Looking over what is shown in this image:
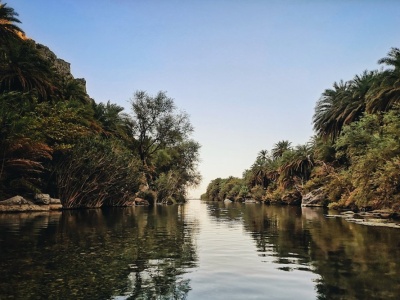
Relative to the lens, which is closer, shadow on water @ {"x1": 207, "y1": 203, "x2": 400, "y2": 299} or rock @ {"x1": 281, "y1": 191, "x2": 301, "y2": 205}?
shadow on water @ {"x1": 207, "y1": 203, "x2": 400, "y2": 299}

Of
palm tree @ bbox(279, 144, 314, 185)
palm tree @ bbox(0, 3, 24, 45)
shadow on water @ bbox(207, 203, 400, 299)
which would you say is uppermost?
palm tree @ bbox(0, 3, 24, 45)

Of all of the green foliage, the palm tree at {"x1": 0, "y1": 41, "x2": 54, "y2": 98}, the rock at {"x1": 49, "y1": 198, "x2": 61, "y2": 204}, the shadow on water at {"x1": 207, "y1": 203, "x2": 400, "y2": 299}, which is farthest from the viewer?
the green foliage

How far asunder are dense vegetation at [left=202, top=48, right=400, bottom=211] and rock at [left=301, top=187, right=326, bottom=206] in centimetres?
78

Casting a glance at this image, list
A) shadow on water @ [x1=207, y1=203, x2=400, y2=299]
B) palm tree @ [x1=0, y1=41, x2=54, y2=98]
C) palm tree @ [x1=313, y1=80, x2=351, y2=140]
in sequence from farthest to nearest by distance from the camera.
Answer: palm tree @ [x1=313, y1=80, x2=351, y2=140], palm tree @ [x1=0, y1=41, x2=54, y2=98], shadow on water @ [x1=207, y1=203, x2=400, y2=299]

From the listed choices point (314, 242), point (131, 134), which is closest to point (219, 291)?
point (314, 242)

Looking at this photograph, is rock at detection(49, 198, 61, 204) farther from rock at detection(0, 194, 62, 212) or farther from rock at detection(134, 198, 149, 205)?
rock at detection(134, 198, 149, 205)

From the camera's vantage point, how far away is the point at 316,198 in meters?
52.6

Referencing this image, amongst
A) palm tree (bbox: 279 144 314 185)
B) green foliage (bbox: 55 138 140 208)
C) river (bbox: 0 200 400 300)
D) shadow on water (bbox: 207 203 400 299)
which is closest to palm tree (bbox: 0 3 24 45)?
green foliage (bbox: 55 138 140 208)

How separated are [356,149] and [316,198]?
59.7 feet

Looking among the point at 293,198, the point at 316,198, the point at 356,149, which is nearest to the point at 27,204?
the point at 356,149

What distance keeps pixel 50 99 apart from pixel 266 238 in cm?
3065

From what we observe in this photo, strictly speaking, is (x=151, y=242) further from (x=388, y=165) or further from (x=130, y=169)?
(x=130, y=169)

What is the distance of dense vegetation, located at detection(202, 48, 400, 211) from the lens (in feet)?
82.9

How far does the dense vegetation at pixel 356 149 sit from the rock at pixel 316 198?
0.78 meters
